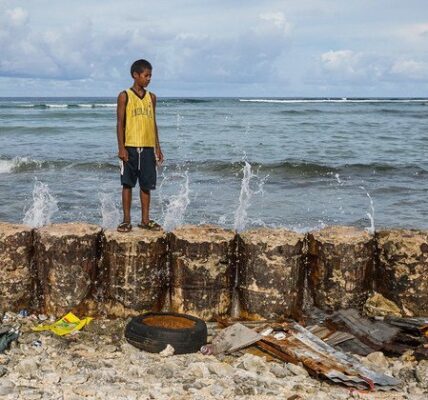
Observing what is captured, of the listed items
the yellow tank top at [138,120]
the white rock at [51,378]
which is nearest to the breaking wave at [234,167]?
the yellow tank top at [138,120]

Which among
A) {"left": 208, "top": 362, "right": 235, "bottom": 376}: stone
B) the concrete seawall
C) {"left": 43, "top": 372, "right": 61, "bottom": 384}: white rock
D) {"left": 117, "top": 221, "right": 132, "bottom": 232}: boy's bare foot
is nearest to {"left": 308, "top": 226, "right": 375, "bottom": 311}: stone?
the concrete seawall

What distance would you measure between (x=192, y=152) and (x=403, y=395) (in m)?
19.5

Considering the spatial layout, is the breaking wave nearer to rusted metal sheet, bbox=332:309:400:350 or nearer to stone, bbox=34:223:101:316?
rusted metal sheet, bbox=332:309:400:350

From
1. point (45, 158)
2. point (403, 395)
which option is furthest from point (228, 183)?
point (403, 395)

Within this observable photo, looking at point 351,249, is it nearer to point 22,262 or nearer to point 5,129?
point 22,262

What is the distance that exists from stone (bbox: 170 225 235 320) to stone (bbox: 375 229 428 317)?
1.70 m

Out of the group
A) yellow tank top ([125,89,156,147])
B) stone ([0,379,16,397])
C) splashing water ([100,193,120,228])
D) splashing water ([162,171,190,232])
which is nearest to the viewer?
stone ([0,379,16,397])

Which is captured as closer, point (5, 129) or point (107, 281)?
point (107, 281)

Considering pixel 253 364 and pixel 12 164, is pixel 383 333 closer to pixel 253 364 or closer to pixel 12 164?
pixel 253 364

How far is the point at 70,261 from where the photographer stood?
604 cm

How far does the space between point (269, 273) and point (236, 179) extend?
39.5 feet

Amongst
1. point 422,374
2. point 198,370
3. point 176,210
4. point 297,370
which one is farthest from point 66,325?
point 176,210

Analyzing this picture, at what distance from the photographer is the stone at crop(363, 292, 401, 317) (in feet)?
20.8

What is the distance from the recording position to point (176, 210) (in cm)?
1293
